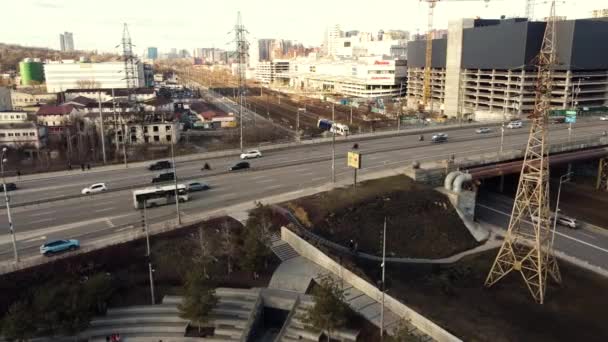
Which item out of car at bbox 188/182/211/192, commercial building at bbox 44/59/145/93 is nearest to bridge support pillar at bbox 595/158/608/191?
car at bbox 188/182/211/192

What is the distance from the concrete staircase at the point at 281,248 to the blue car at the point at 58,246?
15.0 meters

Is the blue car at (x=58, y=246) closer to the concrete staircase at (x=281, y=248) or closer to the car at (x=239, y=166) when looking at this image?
the concrete staircase at (x=281, y=248)

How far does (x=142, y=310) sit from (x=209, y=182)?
23.7 metres

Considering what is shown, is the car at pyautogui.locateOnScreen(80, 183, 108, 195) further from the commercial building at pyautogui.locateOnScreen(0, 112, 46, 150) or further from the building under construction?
the building under construction

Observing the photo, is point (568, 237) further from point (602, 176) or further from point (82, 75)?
point (82, 75)

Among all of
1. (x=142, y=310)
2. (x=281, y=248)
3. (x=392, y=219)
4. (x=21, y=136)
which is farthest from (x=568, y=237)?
(x=21, y=136)

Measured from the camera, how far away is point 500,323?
2845 centimetres

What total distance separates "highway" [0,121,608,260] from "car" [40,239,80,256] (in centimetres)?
186

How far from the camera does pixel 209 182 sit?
163 ft

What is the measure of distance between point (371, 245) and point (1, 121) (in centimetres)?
9043

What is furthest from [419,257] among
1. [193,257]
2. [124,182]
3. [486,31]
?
[486,31]

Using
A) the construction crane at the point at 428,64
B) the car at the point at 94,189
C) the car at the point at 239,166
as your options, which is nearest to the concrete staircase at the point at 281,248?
the car at the point at 239,166

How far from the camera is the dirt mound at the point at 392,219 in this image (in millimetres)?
39875

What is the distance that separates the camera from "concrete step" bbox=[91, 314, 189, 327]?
26.3 m
